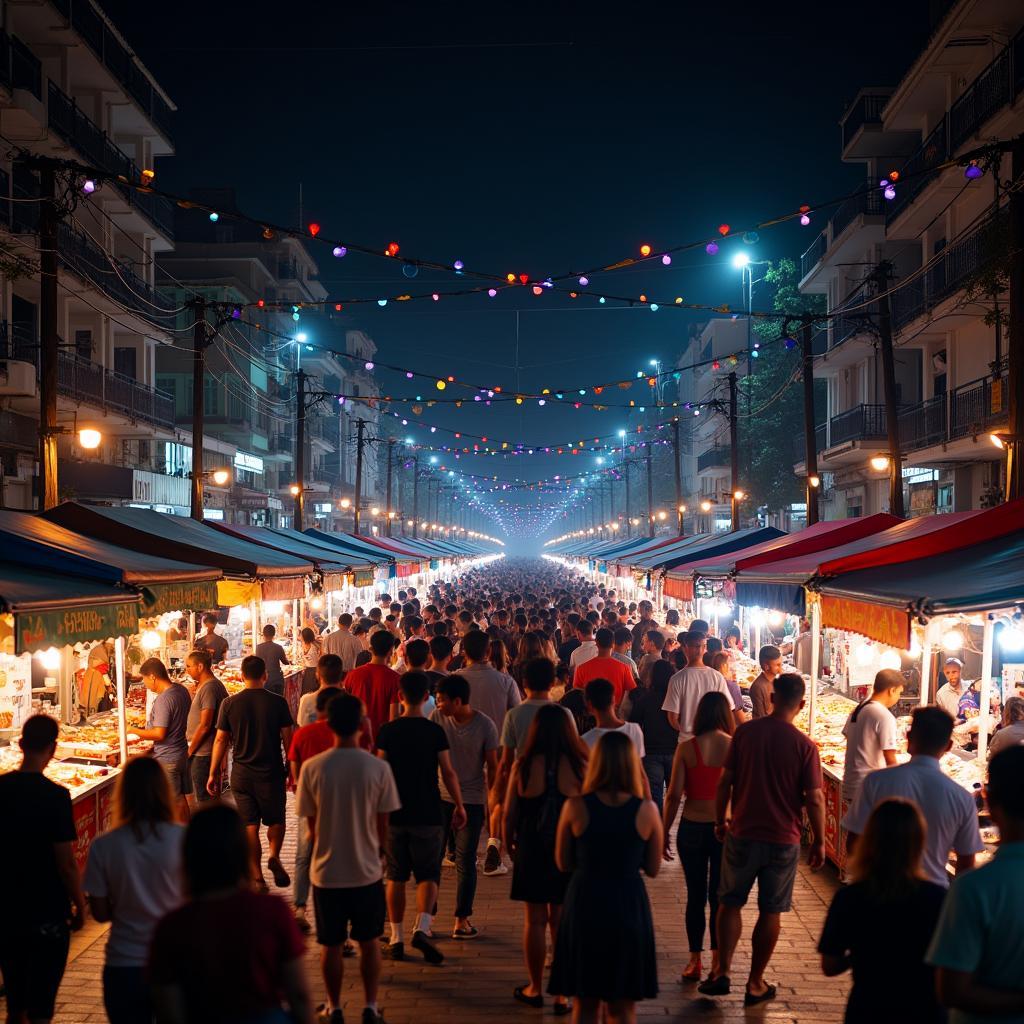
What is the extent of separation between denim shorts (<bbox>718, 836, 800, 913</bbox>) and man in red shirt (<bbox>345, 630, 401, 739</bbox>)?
3885 mm

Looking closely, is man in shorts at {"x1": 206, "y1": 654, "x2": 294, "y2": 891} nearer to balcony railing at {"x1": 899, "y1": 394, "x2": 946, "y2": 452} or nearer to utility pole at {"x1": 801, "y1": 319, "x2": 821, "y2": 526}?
utility pole at {"x1": 801, "y1": 319, "x2": 821, "y2": 526}

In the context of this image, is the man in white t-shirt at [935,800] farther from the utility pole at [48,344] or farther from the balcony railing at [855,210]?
the balcony railing at [855,210]

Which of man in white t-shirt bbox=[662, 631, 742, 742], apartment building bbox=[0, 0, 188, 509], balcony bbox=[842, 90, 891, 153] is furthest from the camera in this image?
balcony bbox=[842, 90, 891, 153]

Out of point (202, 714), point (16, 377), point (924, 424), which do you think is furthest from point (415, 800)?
point (924, 424)

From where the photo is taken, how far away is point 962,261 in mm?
25953

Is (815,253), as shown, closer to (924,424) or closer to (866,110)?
(866,110)

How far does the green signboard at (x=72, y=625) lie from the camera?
26.7ft

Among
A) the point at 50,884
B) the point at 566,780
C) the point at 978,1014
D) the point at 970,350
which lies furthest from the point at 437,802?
the point at 970,350

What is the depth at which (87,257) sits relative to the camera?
30234 millimetres

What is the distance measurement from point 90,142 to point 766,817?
2795 cm

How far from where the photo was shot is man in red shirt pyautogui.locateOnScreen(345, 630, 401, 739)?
32.8 ft

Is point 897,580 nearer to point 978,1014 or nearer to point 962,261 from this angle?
point 978,1014

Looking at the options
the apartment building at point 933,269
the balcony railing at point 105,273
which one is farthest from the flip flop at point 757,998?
the balcony railing at point 105,273

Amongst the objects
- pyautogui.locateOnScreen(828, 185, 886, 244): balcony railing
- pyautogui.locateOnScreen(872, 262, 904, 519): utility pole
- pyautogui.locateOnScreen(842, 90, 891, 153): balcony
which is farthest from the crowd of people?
pyautogui.locateOnScreen(842, 90, 891, 153): balcony
